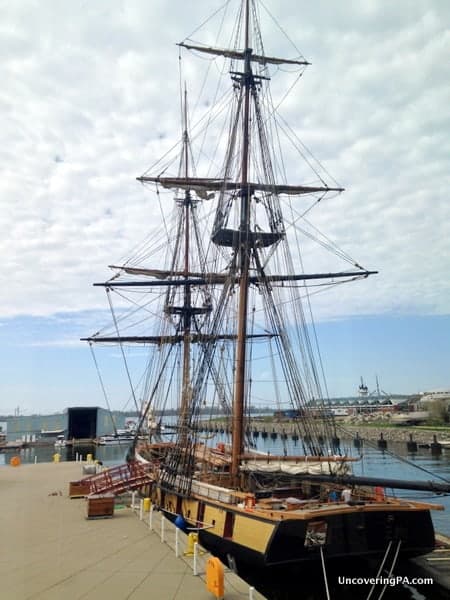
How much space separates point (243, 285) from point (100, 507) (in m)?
9.23

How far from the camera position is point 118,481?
19047 millimetres

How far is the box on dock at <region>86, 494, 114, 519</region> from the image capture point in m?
14.8

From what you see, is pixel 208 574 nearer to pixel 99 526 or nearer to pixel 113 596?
pixel 113 596

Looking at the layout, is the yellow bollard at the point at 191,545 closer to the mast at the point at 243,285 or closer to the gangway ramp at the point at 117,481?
the mast at the point at 243,285

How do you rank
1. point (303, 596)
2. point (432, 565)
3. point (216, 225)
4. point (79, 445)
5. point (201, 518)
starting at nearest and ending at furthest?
1. point (303, 596)
2. point (432, 565)
3. point (201, 518)
4. point (216, 225)
5. point (79, 445)

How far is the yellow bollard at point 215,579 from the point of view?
26.1ft

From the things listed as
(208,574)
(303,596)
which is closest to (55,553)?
(208,574)

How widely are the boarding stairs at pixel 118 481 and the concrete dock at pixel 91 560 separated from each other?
1.54 metres

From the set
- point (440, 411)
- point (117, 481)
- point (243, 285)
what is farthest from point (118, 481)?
point (440, 411)

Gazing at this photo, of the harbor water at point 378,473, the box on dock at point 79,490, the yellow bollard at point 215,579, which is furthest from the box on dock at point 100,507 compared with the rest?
the yellow bollard at point 215,579

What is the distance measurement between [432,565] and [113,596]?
31.8 feet

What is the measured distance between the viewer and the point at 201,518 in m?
14.6

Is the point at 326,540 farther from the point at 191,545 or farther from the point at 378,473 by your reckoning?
the point at 378,473

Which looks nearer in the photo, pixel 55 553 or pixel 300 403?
pixel 55 553
